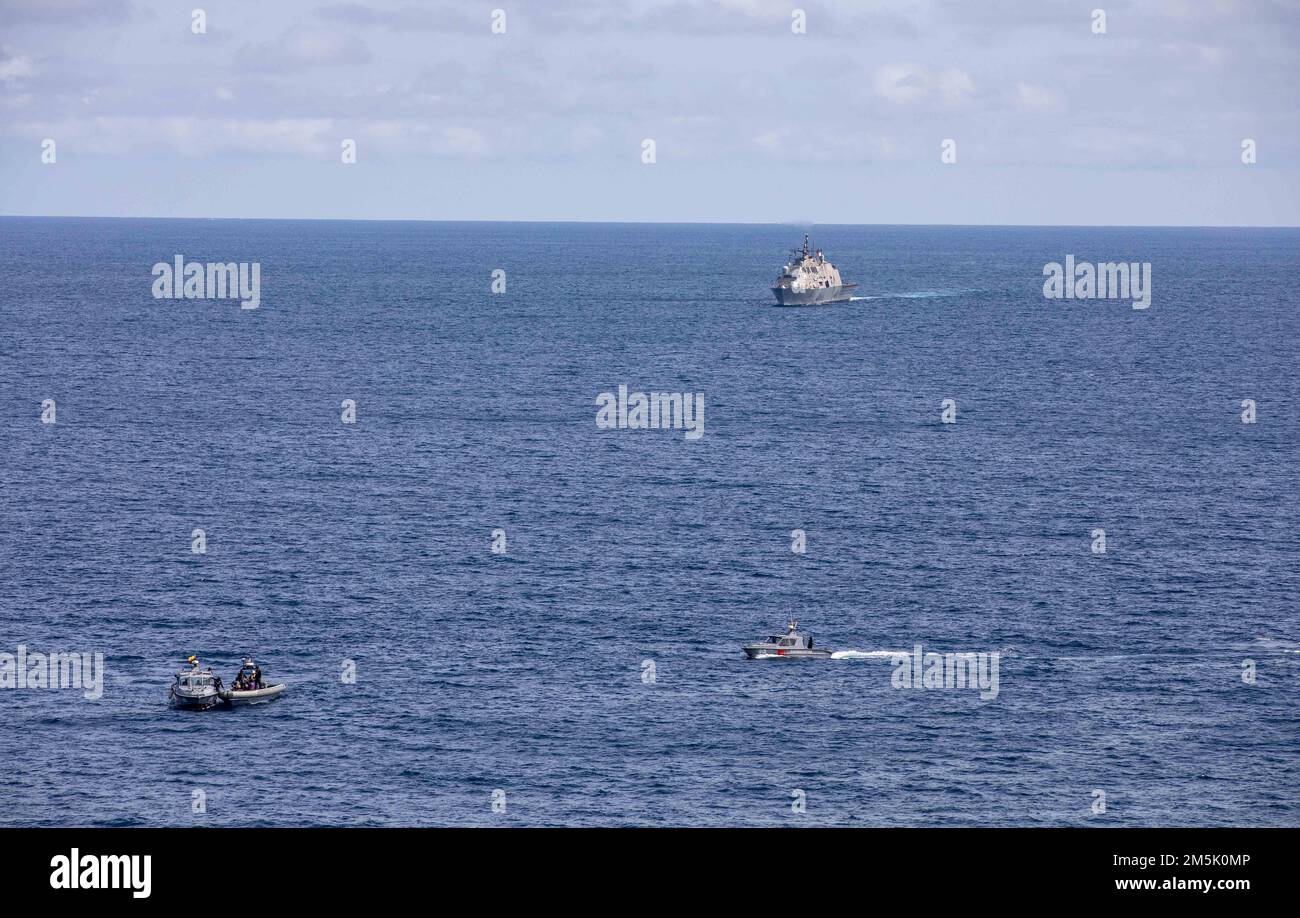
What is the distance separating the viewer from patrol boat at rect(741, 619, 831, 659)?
89188 millimetres

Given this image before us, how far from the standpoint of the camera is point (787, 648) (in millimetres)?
89375

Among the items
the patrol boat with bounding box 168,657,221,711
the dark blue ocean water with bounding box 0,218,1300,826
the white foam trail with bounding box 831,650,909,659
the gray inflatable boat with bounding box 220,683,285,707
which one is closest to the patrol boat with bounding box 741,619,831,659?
the white foam trail with bounding box 831,650,909,659

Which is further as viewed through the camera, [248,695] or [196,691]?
[248,695]

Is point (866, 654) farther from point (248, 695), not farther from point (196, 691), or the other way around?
point (196, 691)

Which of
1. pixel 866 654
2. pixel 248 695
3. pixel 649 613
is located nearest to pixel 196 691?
pixel 248 695

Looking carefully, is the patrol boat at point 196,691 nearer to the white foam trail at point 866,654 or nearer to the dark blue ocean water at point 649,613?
the dark blue ocean water at point 649,613

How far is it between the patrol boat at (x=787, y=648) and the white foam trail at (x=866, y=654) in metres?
0.72

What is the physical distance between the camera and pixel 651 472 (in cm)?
14362

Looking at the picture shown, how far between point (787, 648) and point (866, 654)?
16.3ft

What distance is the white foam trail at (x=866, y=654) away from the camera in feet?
295

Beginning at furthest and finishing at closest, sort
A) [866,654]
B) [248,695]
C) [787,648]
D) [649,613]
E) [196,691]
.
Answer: [649,613] < [866,654] < [787,648] < [248,695] < [196,691]
